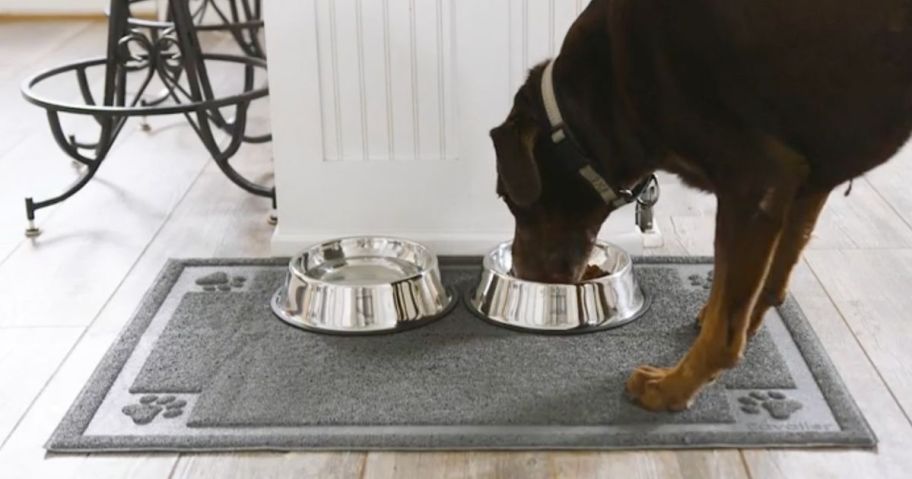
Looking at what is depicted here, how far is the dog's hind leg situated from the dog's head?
1.08 ft

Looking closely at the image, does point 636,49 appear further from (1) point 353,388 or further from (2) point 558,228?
(1) point 353,388

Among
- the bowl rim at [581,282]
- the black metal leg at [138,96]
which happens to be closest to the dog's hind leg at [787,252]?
the bowl rim at [581,282]

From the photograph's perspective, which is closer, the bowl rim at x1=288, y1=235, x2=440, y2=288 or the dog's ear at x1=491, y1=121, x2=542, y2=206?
the dog's ear at x1=491, y1=121, x2=542, y2=206

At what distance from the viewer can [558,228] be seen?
2006mm

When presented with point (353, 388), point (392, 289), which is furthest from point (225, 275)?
point (353, 388)

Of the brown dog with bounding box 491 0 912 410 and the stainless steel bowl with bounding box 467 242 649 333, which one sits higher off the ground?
the brown dog with bounding box 491 0 912 410

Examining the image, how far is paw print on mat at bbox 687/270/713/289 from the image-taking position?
232cm

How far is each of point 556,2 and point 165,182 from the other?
1.25m

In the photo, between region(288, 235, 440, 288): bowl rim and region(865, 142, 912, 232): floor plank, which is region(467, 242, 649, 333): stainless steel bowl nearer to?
region(288, 235, 440, 288): bowl rim

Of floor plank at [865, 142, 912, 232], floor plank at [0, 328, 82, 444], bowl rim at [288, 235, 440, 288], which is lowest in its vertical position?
floor plank at [0, 328, 82, 444]

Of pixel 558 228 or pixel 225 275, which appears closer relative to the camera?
pixel 558 228

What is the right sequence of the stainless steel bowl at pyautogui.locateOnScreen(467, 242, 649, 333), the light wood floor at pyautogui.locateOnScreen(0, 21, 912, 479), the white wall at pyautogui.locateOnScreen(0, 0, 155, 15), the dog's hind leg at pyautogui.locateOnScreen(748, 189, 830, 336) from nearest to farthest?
the light wood floor at pyautogui.locateOnScreen(0, 21, 912, 479)
the dog's hind leg at pyautogui.locateOnScreen(748, 189, 830, 336)
the stainless steel bowl at pyautogui.locateOnScreen(467, 242, 649, 333)
the white wall at pyautogui.locateOnScreen(0, 0, 155, 15)

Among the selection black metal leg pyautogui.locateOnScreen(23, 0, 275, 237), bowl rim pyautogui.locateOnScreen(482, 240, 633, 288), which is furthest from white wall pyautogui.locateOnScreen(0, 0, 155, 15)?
bowl rim pyautogui.locateOnScreen(482, 240, 633, 288)

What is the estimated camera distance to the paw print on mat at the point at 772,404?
71.5 inches
